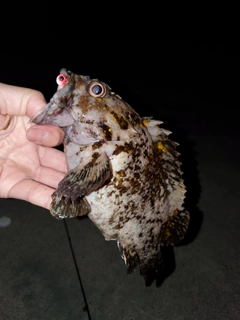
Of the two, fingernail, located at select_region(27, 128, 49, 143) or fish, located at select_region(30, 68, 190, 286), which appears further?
fingernail, located at select_region(27, 128, 49, 143)

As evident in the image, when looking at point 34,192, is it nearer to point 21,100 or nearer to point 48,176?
point 48,176

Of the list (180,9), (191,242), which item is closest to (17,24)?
(180,9)

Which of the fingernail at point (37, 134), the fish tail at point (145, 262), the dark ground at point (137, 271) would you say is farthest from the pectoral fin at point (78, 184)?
the dark ground at point (137, 271)

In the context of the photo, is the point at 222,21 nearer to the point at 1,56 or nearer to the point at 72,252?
the point at 1,56

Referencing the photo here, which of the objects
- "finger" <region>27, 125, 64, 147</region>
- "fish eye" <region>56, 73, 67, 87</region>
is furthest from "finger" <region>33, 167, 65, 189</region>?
"fish eye" <region>56, 73, 67, 87</region>

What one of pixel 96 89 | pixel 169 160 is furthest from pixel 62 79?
pixel 169 160

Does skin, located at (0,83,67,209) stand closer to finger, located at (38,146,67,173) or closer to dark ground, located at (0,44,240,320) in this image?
finger, located at (38,146,67,173)

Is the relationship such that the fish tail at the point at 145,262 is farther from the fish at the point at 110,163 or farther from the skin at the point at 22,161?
the skin at the point at 22,161
